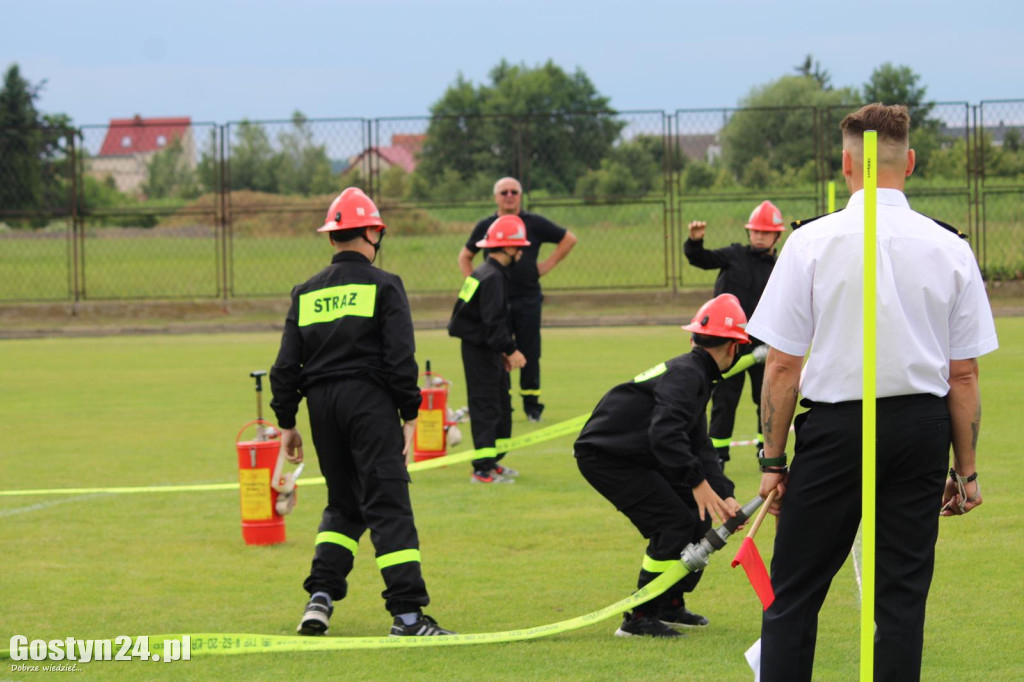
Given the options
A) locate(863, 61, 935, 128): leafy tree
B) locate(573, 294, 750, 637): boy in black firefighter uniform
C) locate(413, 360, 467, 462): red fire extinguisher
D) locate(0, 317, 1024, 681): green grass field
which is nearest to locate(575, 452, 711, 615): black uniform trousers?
locate(573, 294, 750, 637): boy in black firefighter uniform

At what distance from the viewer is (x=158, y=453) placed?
1133 cm

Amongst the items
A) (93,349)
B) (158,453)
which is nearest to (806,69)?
(93,349)

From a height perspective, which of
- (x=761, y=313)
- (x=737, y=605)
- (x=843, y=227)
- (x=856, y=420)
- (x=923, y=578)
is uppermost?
(x=843, y=227)

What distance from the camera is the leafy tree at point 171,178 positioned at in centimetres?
3167

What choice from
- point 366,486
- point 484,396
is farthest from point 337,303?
point 484,396

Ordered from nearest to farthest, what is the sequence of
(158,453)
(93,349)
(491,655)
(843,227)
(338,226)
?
(843,227)
(491,655)
(338,226)
(158,453)
(93,349)

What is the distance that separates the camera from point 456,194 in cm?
2878

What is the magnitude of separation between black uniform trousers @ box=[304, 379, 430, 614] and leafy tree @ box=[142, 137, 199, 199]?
87.2 ft

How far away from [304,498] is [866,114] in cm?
619

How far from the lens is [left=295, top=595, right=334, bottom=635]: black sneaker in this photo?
5984 millimetres

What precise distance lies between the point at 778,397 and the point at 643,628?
6.71 feet

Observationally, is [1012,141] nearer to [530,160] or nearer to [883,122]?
[530,160]

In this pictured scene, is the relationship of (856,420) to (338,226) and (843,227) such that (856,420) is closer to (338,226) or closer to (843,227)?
(843,227)

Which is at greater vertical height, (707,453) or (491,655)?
(707,453)
